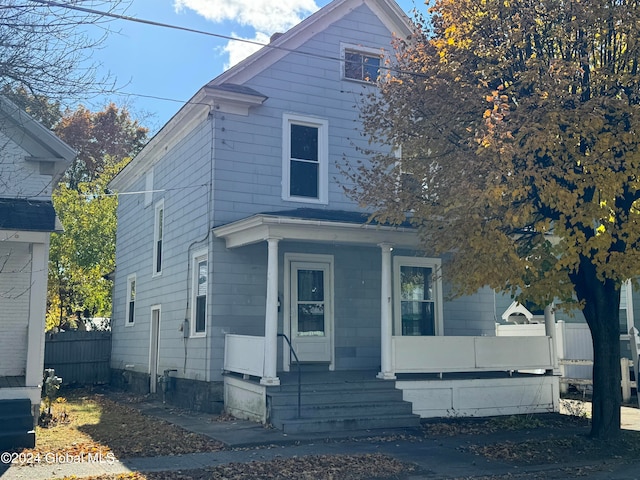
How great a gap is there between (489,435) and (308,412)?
3305 millimetres

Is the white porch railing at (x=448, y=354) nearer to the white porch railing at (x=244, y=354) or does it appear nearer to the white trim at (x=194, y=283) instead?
the white porch railing at (x=244, y=354)

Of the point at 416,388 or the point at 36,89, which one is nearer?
the point at 36,89

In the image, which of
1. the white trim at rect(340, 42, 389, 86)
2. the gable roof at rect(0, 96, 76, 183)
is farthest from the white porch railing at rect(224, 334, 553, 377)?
the white trim at rect(340, 42, 389, 86)

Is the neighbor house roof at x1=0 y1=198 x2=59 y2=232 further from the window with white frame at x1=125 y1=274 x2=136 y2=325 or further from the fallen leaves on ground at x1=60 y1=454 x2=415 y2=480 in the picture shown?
the window with white frame at x1=125 y1=274 x2=136 y2=325

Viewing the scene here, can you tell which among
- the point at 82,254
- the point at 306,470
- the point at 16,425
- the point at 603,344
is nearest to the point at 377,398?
the point at 306,470

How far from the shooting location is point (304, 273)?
571 inches

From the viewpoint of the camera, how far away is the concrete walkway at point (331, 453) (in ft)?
28.0

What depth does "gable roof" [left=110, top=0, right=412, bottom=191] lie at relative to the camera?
14031mm

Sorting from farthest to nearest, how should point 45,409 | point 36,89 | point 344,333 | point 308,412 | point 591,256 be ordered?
point 344,333 → point 45,409 → point 308,412 → point 591,256 → point 36,89

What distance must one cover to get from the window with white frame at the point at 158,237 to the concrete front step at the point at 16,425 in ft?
24.8

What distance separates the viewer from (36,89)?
311 inches

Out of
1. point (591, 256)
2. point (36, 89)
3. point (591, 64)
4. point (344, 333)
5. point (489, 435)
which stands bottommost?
point (489, 435)

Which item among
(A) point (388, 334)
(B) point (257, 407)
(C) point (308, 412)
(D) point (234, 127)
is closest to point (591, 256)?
(A) point (388, 334)

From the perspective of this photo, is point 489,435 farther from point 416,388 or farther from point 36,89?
point 36,89
